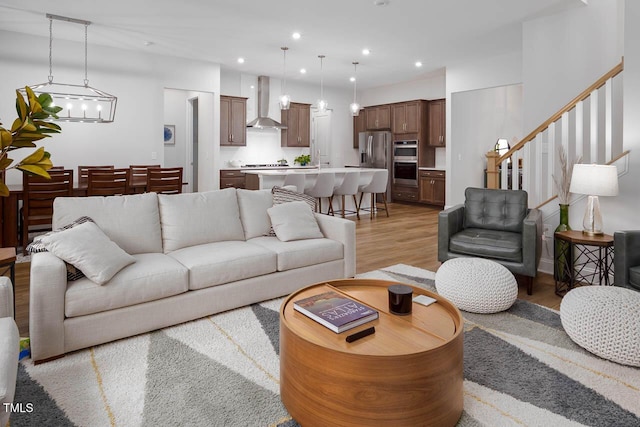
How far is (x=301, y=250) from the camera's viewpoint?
337cm

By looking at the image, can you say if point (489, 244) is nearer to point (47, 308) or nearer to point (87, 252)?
point (87, 252)

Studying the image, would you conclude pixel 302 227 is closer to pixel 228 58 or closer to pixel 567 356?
pixel 567 356

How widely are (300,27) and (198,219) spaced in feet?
12.0

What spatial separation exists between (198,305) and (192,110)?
24.3 ft

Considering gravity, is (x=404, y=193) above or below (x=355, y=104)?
below

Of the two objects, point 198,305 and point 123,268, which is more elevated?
point 123,268

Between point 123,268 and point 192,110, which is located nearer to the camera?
point 123,268

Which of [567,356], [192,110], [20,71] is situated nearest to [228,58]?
[192,110]

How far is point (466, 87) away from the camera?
789cm

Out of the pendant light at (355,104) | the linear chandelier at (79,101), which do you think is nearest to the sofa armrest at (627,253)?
the pendant light at (355,104)

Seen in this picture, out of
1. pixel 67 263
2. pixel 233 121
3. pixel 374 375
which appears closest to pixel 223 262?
pixel 67 263

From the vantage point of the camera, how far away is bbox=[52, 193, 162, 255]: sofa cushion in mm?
3000

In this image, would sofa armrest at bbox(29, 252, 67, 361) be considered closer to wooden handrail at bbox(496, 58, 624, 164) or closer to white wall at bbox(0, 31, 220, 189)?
wooden handrail at bbox(496, 58, 624, 164)

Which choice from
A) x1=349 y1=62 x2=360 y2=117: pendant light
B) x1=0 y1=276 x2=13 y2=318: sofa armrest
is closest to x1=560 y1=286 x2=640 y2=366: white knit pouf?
x1=0 y1=276 x2=13 y2=318: sofa armrest
